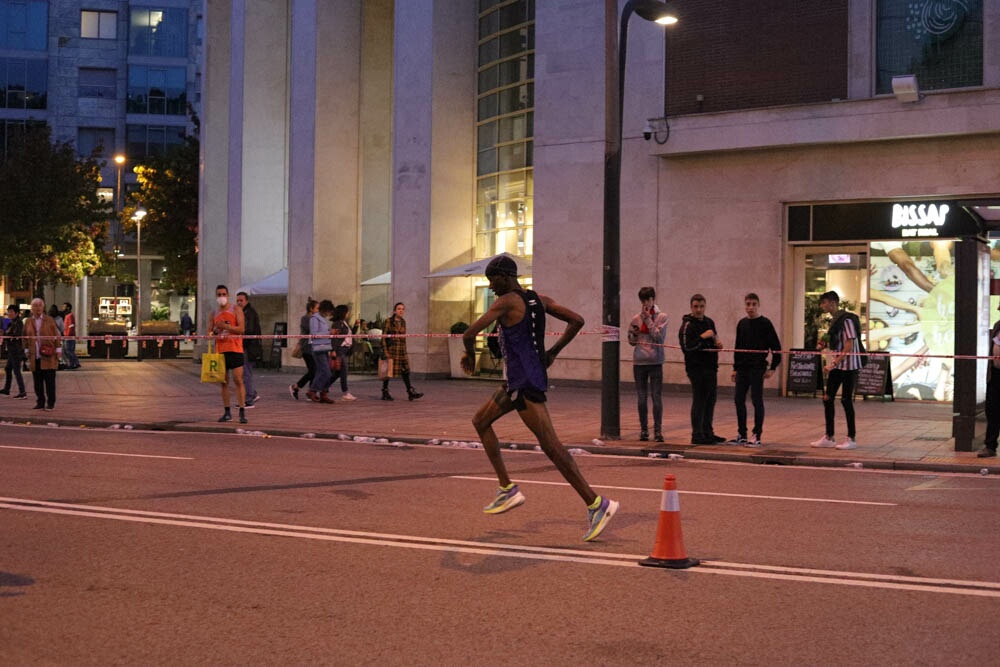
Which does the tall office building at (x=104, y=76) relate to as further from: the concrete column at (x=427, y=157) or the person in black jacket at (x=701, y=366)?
the person in black jacket at (x=701, y=366)

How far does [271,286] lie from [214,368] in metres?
19.3

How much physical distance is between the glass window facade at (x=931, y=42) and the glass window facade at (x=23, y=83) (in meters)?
→ 55.6

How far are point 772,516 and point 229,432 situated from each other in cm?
952

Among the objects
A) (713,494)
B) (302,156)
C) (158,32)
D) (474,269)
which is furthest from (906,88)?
(158,32)

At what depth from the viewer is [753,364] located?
49.0ft

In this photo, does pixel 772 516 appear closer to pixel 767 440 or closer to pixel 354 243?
pixel 767 440

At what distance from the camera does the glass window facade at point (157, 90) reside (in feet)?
227

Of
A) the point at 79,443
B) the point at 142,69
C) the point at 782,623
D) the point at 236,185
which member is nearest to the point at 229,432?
the point at 79,443

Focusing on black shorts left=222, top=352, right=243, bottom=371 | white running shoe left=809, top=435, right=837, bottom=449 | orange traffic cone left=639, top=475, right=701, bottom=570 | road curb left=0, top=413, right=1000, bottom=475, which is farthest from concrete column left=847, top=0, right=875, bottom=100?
orange traffic cone left=639, top=475, right=701, bottom=570

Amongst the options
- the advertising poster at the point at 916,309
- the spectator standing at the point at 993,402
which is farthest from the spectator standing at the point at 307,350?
the spectator standing at the point at 993,402

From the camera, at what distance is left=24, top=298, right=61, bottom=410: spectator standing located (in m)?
19.8

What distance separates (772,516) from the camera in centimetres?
908

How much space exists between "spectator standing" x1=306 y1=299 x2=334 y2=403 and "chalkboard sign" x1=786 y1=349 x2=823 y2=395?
28.1 ft

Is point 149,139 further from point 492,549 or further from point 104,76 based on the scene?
point 492,549
